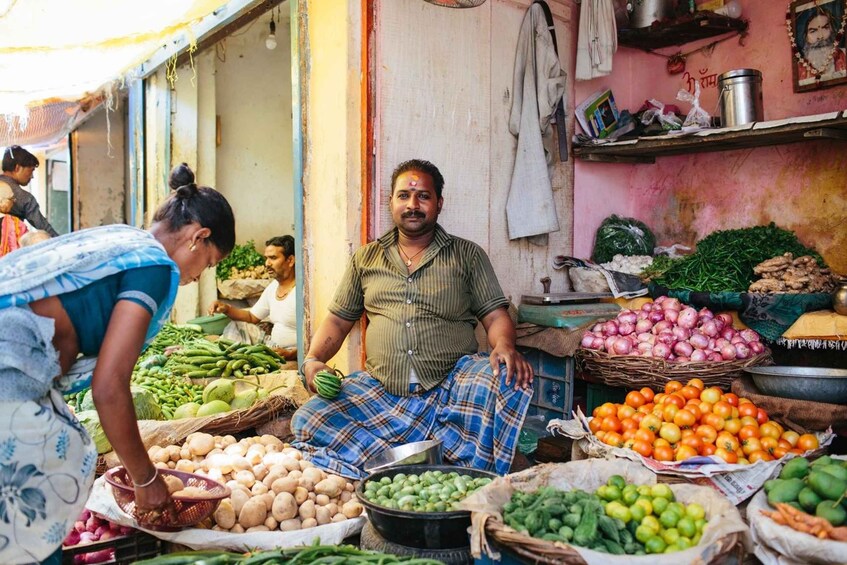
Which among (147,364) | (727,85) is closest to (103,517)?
(147,364)

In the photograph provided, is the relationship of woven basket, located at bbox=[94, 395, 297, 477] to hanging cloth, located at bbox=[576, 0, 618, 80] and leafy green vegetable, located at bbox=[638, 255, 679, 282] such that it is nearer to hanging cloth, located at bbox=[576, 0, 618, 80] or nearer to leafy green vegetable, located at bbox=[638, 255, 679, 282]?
leafy green vegetable, located at bbox=[638, 255, 679, 282]

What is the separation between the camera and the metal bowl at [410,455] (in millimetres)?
3377

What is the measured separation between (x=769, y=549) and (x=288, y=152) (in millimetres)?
6941

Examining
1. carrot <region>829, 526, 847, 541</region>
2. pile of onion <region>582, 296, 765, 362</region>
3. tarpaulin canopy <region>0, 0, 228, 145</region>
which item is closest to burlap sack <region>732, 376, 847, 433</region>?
pile of onion <region>582, 296, 765, 362</region>

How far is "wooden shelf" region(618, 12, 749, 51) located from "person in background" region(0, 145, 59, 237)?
5.94 m

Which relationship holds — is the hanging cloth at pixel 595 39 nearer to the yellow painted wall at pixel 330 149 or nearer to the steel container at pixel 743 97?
the steel container at pixel 743 97

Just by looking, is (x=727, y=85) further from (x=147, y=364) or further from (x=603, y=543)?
(x=147, y=364)

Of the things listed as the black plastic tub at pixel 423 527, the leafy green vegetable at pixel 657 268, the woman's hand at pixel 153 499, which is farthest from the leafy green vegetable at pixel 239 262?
the woman's hand at pixel 153 499

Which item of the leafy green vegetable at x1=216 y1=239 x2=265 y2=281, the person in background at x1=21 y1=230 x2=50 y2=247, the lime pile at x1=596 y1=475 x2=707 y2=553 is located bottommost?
the lime pile at x1=596 y1=475 x2=707 y2=553

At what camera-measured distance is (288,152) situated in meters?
8.16

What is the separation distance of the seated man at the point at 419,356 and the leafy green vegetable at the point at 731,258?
145 cm

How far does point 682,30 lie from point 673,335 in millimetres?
2468

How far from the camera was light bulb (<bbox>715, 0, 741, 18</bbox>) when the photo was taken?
504 centimetres

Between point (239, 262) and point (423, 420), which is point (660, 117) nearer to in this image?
point (423, 420)
